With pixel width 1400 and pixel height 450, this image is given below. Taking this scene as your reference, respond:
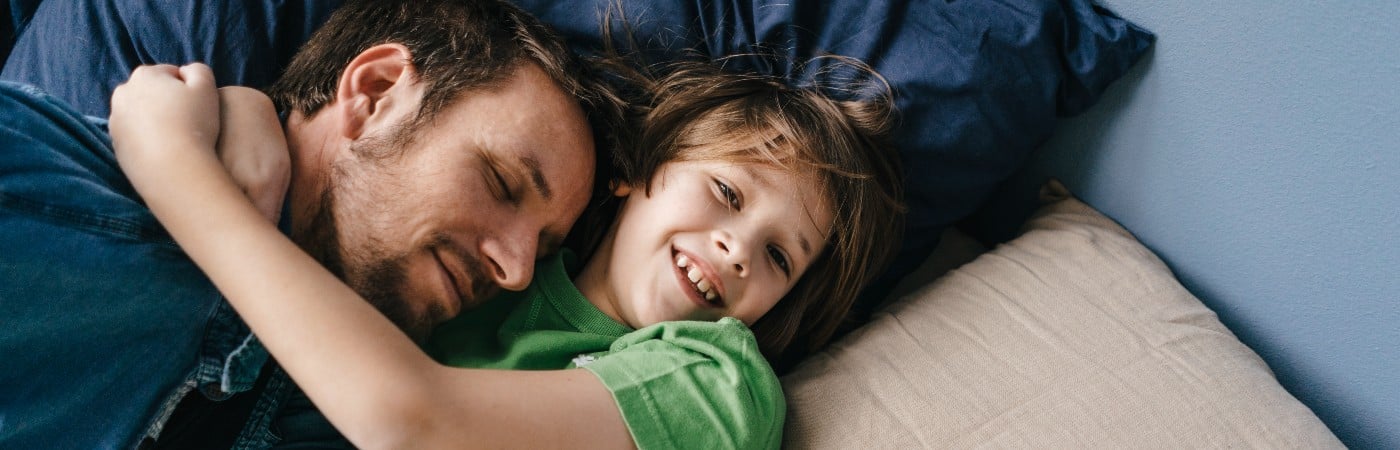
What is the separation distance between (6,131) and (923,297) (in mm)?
970

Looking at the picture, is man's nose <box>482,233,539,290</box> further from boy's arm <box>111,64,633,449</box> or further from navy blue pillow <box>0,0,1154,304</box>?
navy blue pillow <box>0,0,1154,304</box>

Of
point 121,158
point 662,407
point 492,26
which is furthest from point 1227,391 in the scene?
point 121,158

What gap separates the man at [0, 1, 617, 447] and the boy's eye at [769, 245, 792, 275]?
238 millimetres

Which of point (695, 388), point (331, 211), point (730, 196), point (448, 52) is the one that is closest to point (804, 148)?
point (730, 196)

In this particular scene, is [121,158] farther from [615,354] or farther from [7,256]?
[615,354]

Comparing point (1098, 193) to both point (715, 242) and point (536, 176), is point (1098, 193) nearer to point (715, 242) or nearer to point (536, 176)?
point (715, 242)

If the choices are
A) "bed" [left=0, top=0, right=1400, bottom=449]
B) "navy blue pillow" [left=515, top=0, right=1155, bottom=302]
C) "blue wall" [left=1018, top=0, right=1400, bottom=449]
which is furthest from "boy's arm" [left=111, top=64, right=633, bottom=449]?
"blue wall" [left=1018, top=0, right=1400, bottom=449]

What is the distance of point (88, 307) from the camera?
772 millimetres

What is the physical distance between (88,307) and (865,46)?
873mm

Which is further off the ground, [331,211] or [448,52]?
[448,52]

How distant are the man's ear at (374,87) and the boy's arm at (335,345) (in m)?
0.17

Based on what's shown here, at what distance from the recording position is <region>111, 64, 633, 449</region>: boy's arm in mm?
724

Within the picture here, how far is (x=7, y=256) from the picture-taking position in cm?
73

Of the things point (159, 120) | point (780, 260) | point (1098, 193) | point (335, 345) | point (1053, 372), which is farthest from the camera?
point (1098, 193)
